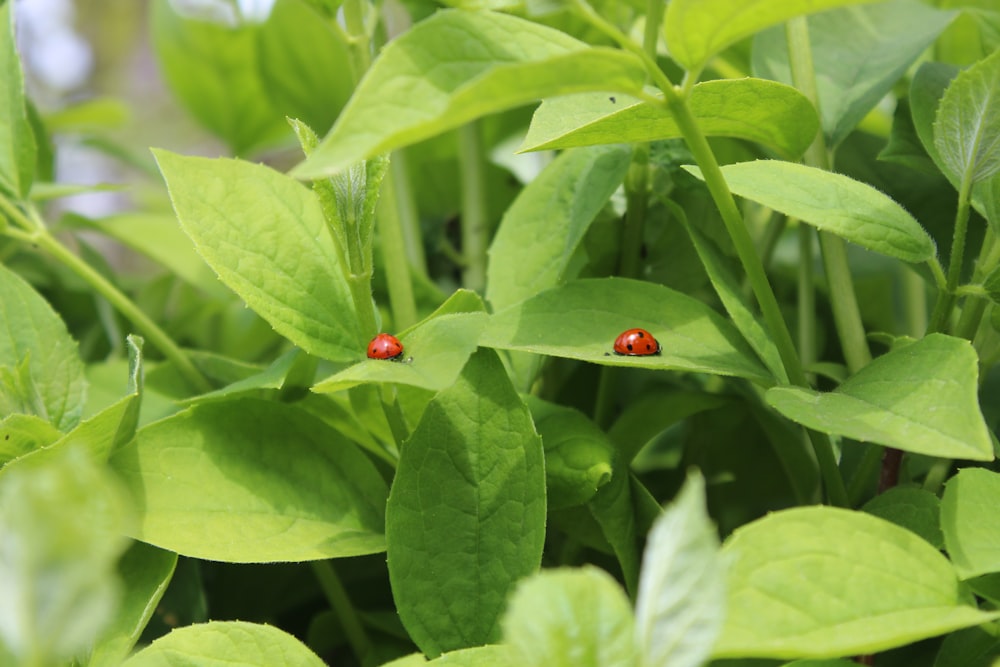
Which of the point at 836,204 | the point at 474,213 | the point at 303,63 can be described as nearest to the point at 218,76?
the point at 303,63

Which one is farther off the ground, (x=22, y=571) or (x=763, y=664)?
(x=22, y=571)

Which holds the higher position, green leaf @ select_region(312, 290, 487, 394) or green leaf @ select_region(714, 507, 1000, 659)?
green leaf @ select_region(312, 290, 487, 394)

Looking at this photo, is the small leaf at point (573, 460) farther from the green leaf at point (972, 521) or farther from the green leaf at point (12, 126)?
the green leaf at point (12, 126)

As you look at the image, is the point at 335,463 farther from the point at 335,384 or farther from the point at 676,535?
the point at 676,535

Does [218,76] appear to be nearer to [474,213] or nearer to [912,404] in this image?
[474,213]

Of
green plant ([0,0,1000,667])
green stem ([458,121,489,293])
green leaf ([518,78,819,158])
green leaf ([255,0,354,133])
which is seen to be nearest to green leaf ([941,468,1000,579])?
green plant ([0,0,1000,667])

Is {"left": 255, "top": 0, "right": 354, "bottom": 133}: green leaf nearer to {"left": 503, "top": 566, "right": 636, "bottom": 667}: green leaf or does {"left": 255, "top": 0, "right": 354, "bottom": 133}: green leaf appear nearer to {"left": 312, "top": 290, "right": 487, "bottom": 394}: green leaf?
{"left": 312, "top": 290, "right": 487, "bottom": 394}: green leaf

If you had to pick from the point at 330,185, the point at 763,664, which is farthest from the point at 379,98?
the point at 763,664
